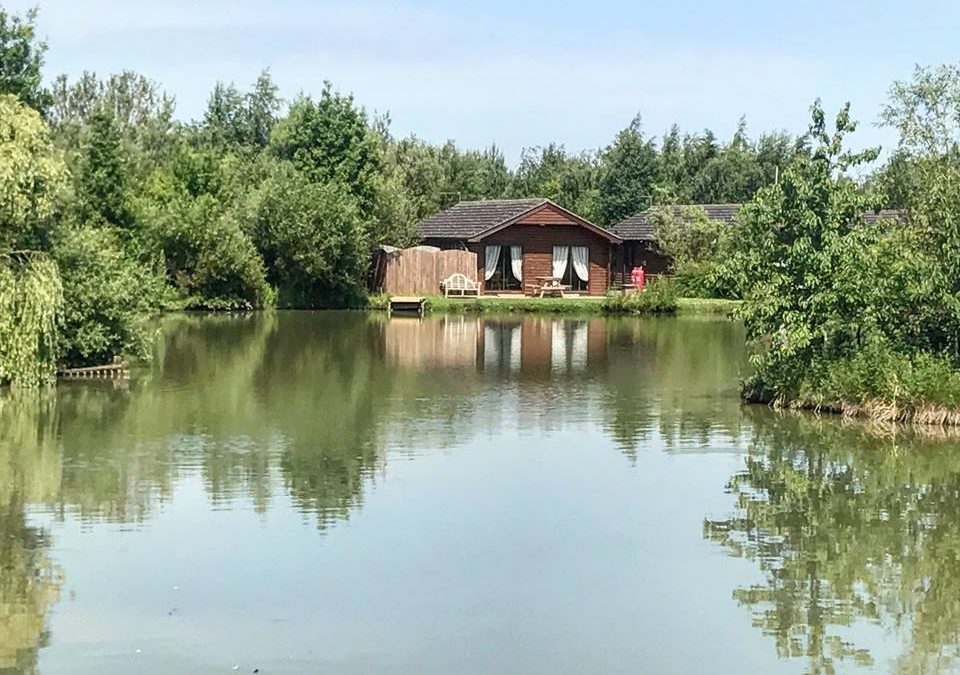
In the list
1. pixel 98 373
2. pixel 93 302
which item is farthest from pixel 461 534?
pixel 98 373

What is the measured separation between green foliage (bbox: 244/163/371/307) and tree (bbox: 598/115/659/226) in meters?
29.6

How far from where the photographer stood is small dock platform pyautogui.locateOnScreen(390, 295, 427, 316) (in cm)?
5225

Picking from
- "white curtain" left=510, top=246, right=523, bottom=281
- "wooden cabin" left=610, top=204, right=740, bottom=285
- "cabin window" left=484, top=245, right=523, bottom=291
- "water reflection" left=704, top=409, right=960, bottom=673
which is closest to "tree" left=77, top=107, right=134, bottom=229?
"cabin window" left=484, top=245, right=523, bottom=291

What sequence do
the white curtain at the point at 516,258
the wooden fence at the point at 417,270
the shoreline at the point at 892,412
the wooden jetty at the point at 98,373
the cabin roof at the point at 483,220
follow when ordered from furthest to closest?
the white curtain at the point at 516,258
the cabin roof at the point at 483,220
the wooden fence at the point at 417,270
the wooden jetty at the point at 98,373
the shoreline at the point at 892,412

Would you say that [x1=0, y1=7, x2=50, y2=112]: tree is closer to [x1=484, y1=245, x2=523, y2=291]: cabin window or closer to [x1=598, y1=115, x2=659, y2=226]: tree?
[x1=484, y1=245, x2=523, y2=291]: cabin window

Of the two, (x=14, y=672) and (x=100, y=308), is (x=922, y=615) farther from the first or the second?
(x=100, y=308)

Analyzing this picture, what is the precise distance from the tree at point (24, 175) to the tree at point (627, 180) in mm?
56621

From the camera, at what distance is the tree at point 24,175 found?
82.7ft

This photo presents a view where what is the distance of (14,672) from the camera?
11.1 m

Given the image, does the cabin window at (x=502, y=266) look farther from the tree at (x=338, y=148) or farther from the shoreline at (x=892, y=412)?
the shoreline at (x=892, y=412)

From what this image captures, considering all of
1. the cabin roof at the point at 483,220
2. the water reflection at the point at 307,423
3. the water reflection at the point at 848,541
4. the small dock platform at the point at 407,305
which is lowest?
the water reflection at the point at 848,541

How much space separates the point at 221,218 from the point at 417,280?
9.33 meters

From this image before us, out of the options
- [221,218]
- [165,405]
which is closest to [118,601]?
[165,405]

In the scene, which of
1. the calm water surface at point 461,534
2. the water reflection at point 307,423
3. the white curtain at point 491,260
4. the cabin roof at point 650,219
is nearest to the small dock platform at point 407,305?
the white curtain at point 491,260
